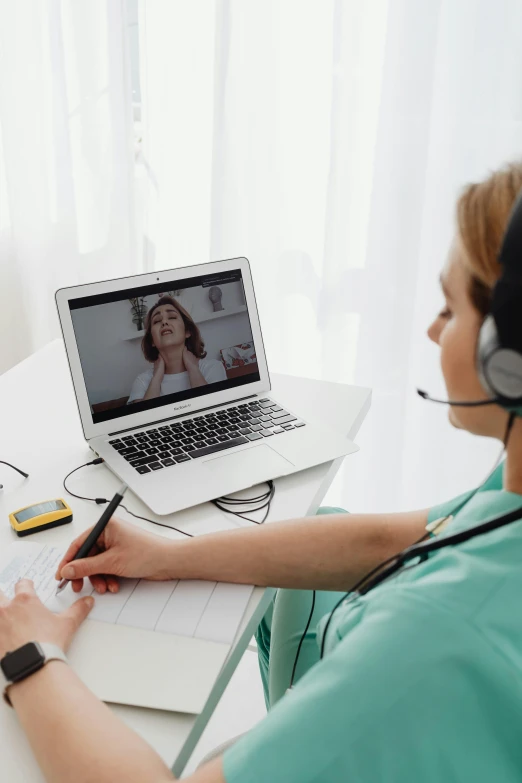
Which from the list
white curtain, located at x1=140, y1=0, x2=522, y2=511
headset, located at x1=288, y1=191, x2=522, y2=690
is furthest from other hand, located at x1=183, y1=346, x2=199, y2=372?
white curtain, located at x1=140, y1=0, x2=522, y2=511

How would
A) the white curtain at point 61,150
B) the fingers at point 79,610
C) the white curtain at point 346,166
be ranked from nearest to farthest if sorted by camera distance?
the fingers at point 79,610 < the white curtain at point 346,166 < the white curtain at point 61,150

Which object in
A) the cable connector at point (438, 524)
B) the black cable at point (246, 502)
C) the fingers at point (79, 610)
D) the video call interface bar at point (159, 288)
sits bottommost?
the fingers at point (79, 610)

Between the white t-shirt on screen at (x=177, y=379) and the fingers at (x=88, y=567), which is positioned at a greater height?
the white t-shirt on screen at (x=177, y=379)

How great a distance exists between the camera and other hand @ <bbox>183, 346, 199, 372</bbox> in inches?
47.3

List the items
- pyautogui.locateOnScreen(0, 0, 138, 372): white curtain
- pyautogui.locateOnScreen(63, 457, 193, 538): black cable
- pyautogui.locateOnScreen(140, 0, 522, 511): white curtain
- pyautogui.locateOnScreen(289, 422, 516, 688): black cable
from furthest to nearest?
1. pyautogui.locateOnScreen(0, 0, 138, 372): white curtain
2. pyautogui.locateOnScreen(140, 0, 522, 511): white curtain
3. pyautogui.locateOnScreen(63, 457, 193, 538): black cable
4. pyautogui.locateOnScreen(289, 422, 516, 688): black cable

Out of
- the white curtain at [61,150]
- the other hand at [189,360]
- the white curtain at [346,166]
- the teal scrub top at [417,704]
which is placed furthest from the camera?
the white curtain at [61,150]

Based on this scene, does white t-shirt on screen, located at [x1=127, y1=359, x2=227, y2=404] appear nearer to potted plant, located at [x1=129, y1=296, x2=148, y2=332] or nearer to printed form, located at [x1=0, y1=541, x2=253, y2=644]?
potted plant, located at [x1=129, y1=296, x2=148, y2=332]

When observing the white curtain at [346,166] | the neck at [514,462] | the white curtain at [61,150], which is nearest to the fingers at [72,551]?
the neck at [514,462]

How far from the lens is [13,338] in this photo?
2.30 m

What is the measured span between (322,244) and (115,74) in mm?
707

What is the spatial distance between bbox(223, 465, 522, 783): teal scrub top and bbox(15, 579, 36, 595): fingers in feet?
1.08

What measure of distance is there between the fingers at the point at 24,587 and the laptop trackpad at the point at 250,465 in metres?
0.32

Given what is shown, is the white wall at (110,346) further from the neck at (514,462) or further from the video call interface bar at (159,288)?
the neck at (514,462)

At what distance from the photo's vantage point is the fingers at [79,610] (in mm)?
785
